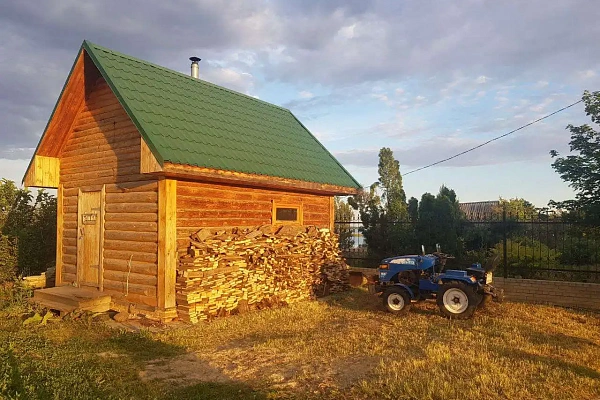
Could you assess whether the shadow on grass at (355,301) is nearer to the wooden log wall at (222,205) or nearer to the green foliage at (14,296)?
the wooden log wall at (222,205)

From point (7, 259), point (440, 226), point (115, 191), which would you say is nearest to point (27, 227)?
point (7, 259)

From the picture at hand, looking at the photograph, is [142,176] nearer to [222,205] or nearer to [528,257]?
[222,205]

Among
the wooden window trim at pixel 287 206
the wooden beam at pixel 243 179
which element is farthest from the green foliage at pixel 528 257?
the wooden window trim at pixel 287 206

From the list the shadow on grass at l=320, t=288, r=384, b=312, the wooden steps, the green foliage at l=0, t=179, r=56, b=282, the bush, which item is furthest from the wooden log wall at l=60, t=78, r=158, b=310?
the shadow on grass at l=320, t=288, r=384, b=312

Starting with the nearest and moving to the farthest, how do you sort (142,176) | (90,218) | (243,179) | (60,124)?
1. (142,176)
2. (243,179)
3. (90,218)
4. (60,124)

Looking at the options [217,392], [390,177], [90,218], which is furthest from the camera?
[390,177]

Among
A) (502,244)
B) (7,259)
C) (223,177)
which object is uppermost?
(223,177)

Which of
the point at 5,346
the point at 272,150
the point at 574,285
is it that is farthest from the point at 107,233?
the point at 574,285

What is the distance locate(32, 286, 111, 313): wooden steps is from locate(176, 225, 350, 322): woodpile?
1799 millimetres

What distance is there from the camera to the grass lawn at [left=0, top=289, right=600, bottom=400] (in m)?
5.07

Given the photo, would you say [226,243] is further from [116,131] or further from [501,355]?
[501,355]

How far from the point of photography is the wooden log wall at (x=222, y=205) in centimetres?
928

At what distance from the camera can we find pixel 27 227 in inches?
520

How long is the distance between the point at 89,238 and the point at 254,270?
4.06 m
